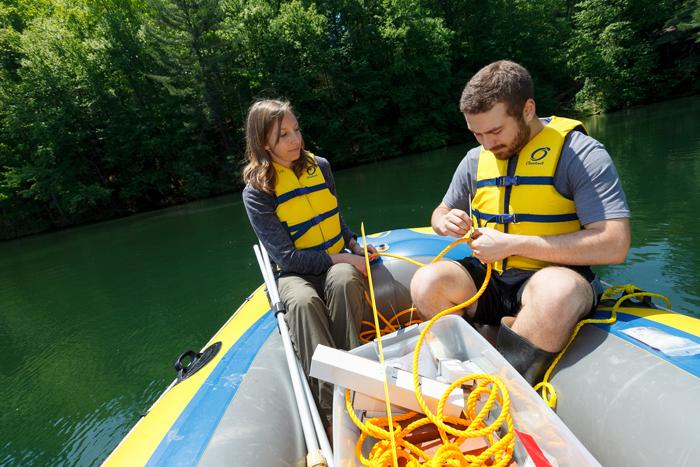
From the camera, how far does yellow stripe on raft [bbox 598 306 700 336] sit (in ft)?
4.24

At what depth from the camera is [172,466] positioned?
4.11 ft

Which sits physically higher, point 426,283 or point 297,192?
point 297,192

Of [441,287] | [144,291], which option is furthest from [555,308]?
[144,291]

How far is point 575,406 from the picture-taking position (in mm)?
1214

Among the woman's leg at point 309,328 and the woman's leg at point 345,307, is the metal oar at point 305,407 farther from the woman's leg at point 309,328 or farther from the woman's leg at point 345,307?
the woman's leg at point 345,307

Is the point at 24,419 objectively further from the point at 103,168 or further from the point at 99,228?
the point at 103,168

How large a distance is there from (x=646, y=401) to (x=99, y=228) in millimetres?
15298

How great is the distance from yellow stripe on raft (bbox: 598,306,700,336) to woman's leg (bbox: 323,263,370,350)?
2.98ft

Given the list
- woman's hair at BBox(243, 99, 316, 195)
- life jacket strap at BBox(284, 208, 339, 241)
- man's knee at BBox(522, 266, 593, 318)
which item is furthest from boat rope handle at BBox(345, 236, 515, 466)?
woman's hair at BBox(243, 99, 316, 195)

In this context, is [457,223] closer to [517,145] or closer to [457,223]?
[457,223]

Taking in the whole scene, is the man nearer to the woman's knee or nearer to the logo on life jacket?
the logo on life jacket

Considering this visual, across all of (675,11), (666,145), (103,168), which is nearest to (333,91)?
(103,168)

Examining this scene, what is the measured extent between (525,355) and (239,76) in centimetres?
1882

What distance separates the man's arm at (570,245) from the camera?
4.19 ft
